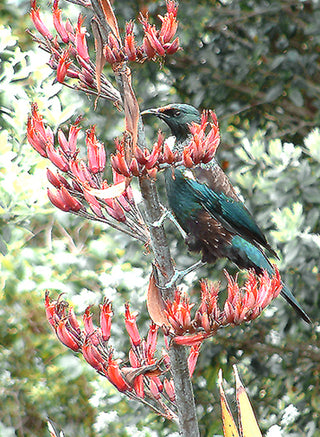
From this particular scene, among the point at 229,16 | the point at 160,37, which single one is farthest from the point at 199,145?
the point at 229,16

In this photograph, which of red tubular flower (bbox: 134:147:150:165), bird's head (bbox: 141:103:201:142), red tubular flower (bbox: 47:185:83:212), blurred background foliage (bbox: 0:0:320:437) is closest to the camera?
red tubular flower (bbox: 134:147:150:165)

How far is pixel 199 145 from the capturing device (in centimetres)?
88

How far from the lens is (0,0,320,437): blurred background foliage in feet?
6.89

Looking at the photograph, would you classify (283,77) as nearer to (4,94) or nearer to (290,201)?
(290,201)

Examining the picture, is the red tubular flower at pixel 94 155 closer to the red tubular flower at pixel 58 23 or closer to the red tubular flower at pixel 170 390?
the red tubular flower at pixel 58 23

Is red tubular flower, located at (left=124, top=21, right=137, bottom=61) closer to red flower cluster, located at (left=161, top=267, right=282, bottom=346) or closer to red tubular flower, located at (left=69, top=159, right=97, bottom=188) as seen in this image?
red tubular flower, located at (left=69, top=159, right=97, bottom=188)

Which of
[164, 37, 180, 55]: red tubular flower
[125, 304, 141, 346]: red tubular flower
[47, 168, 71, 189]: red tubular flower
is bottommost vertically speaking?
[125, 304, 141, 346]: red tubular flower

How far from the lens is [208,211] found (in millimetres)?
1250

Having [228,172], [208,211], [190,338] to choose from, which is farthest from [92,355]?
[228,172]

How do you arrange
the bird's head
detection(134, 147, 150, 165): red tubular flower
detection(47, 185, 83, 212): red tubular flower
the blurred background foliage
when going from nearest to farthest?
detection(134, 147, 150, 165): red tubular flower
detection(47, 185, 83, 212): red tubular flower
the bird's head
the blurred background foliage

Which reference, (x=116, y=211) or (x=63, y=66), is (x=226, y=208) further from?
(x=63, y=66)

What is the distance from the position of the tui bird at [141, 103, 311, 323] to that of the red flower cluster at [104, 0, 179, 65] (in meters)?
0.20

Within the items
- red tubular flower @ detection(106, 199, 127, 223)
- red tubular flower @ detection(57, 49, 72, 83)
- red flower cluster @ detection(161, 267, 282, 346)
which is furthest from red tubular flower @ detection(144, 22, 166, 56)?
red flower cluster @ detection(161, 267, 282, 346)

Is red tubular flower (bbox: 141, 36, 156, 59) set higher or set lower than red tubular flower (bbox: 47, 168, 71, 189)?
higher
